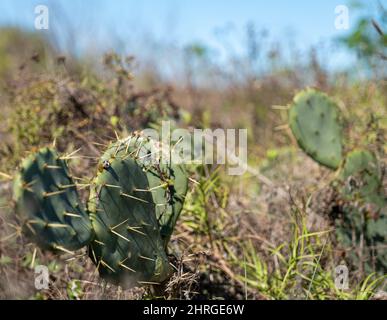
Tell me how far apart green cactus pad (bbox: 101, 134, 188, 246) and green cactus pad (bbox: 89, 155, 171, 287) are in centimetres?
12

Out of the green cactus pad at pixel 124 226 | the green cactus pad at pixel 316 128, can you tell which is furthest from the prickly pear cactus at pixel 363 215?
the green cactus pad at pixel 124 226

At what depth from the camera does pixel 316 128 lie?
158 inches

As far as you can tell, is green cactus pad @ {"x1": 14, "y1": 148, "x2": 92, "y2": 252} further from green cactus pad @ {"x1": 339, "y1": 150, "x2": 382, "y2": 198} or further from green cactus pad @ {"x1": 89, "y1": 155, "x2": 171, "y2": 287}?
green cactus pad @ {"x1": 339, "y1": 150, "x2": 382, "y2": 198}

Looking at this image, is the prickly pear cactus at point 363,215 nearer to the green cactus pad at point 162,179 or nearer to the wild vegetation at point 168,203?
the wild vegetation at point 168,203

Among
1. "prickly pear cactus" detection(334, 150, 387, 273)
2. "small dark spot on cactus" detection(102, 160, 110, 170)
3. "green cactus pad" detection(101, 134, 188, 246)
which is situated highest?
"small dark spot on cactus" detection(102, 160, 110, 170)

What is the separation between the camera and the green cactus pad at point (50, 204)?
193cm

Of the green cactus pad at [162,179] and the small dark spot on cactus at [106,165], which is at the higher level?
the small dark spot on cactus at [106,165]

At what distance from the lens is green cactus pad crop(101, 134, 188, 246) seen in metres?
2.54

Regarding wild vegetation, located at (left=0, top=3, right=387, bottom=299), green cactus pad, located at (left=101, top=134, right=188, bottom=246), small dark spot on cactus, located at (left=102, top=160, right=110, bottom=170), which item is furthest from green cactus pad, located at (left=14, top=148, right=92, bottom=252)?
green cactus pad, located at (left=101, top=134, right=188, bottom=246)

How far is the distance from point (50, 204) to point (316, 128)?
95.1 inches

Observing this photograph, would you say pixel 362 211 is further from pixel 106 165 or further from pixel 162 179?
pixel 106 165

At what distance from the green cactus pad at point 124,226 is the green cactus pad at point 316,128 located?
179 centimetres

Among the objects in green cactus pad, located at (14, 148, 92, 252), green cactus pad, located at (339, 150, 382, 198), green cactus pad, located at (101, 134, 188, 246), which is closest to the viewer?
green cactus pad, located at (14, 148, 92, 252)

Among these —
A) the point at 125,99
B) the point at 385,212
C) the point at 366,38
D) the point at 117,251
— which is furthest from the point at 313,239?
the point at 366,38
